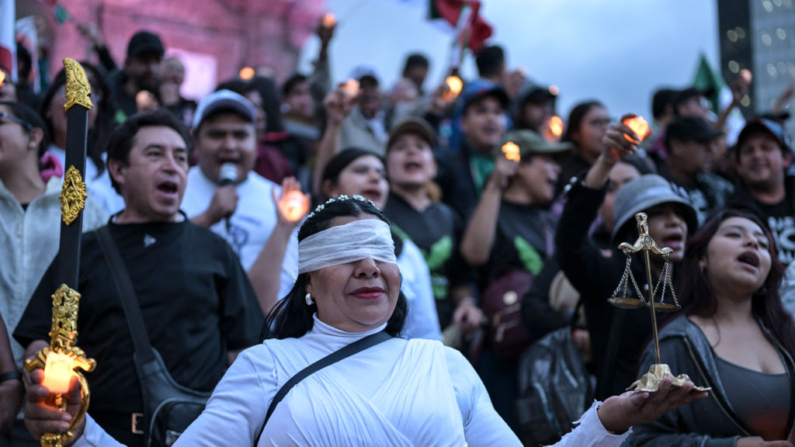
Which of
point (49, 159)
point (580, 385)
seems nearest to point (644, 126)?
point (580, 385)

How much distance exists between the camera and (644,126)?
4164 millimetres

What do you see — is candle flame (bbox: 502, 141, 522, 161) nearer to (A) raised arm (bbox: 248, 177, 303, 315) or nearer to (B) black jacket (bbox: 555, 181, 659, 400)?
(B) black jacket (bbox: 555, 181, 659, 400)

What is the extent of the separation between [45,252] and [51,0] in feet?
16.5

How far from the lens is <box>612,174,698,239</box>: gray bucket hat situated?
4.75m

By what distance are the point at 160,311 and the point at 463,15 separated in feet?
27.7

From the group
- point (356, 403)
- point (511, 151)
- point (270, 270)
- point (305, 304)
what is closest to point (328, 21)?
point (511, 151)

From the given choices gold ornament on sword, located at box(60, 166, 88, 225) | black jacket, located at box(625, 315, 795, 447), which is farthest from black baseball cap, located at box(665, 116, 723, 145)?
gold ornament on sword, located at box(60, 166, 88, 225)

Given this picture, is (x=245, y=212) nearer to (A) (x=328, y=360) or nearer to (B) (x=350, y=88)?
(B) (x=350, y=88)

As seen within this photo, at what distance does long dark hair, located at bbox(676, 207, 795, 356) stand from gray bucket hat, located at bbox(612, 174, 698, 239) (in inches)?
11.7

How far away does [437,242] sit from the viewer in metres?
6.35

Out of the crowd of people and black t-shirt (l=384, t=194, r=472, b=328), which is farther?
black t-shirt (l=384, t=194, r=472, b=328)

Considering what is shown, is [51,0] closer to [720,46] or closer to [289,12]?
[289,12]

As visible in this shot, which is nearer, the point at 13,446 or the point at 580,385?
the point at 13,446

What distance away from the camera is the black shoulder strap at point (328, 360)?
118 inches
